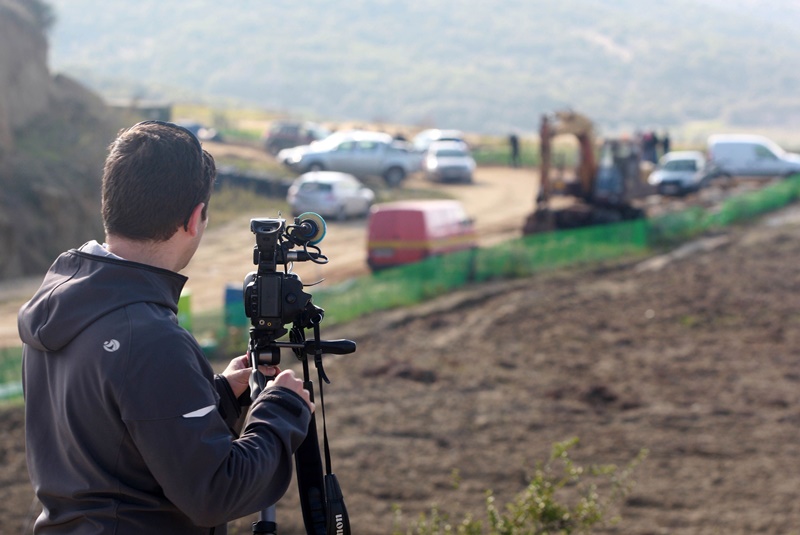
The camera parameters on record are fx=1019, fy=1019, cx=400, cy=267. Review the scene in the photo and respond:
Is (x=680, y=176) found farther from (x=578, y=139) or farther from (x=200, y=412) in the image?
(x=200, y=412)

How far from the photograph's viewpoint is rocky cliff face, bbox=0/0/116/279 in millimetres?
24219

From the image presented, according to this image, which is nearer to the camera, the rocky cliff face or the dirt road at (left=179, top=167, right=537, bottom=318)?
the dirt road at (left=179, top=167, right=537, bottom=318)

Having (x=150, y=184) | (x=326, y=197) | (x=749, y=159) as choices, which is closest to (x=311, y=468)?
(x=150, y=184)

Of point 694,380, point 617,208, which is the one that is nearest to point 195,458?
point 694,380

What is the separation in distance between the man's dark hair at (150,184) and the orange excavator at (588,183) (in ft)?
72.2

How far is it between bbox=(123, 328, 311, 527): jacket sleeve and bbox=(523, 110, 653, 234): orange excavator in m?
22.1

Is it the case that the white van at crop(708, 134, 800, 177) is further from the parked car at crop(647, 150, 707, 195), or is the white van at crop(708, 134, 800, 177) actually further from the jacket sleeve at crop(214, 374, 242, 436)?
the jacket sleeve at crop(214, 374, 242, 436)

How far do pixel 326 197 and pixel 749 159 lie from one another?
1618 cm

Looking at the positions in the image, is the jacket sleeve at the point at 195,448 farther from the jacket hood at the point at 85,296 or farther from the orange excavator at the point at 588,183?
the orange excavator at the point at 588,183

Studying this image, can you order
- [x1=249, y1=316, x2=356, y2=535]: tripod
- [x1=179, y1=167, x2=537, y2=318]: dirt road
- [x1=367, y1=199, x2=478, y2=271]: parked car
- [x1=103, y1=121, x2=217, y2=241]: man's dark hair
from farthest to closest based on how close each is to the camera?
[x1=179, y1=167, x2=537, y2=318]: dirt road, [x1=367, y1=199, x2=478, y2=271]: parked car, [x1=249, y1=316, x2=356, y2=535]: tripod, [x1=103, y1=121, x2=217, y2=241]: man's dark hair

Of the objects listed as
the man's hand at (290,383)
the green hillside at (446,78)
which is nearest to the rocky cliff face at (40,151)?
the man's hand at (290,383)

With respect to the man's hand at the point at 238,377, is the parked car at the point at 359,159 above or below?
below

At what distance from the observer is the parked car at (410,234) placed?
20.0 m

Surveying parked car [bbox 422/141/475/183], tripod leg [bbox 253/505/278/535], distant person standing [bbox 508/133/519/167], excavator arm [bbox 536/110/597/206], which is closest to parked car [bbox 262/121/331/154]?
parked car [bbox 422/141/475/183]
